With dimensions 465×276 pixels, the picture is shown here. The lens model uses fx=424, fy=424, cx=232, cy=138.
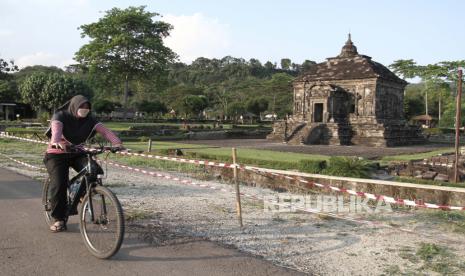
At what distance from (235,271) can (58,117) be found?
8.84 ft

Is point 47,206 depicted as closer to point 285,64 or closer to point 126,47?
point 126,47

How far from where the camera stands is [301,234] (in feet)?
17.9

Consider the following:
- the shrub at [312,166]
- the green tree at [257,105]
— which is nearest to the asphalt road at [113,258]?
the shrub at [312,166]

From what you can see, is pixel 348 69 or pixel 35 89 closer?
pixel 348 69

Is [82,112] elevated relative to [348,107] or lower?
lower

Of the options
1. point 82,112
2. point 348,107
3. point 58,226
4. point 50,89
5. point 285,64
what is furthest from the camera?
point 285,64

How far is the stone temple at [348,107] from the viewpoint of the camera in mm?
33312

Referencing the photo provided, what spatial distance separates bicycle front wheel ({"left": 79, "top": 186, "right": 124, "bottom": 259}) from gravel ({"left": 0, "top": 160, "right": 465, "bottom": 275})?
67cm

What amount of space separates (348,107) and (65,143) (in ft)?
113

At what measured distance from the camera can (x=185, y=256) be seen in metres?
4.47

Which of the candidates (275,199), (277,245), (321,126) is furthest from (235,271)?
(321,126)

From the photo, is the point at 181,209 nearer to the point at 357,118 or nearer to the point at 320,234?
the point at 320,234

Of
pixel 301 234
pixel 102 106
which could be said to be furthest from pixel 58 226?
pixel 102 106

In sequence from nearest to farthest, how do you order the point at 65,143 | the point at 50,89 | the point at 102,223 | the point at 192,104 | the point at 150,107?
1. the point at 102,223
2. the point at 65,143
3. the point at 50,89
4. the point at 192,104
5. the point at 150,107
